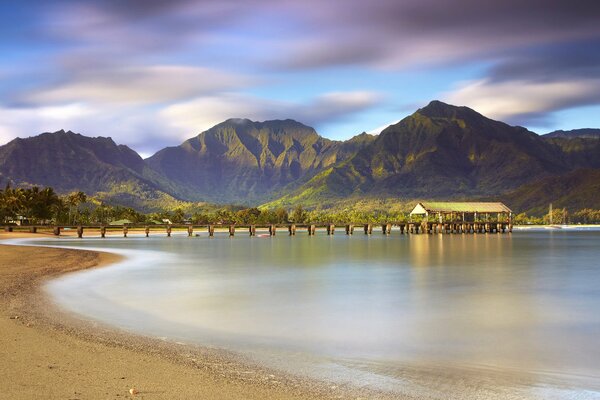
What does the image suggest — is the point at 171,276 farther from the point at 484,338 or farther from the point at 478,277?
the point at 484,338

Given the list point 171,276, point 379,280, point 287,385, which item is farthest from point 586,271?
point 287,385

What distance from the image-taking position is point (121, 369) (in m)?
11.5

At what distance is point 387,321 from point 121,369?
36.6ft

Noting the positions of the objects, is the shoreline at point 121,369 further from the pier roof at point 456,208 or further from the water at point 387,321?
the pier roof at point 456,208

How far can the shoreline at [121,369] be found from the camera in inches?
397

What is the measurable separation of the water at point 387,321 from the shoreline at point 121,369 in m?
0.97

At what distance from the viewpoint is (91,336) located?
1535 cm

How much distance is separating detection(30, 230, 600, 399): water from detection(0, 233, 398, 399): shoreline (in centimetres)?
97

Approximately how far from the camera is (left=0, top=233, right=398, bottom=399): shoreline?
10.1 meters

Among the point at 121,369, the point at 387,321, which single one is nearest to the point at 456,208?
the point at 387,321

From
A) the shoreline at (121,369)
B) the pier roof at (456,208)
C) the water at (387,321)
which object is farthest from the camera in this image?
the pier roof at (456,208)

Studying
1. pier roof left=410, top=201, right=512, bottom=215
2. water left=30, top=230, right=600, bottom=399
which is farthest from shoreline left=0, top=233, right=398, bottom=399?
pier roof left=410, top=201, right=512, bottom=215

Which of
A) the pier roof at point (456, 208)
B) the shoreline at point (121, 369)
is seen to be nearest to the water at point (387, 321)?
the shoreline at point (121, 369)

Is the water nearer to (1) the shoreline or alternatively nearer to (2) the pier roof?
(1) the shoreline
